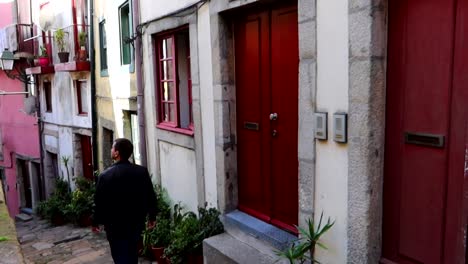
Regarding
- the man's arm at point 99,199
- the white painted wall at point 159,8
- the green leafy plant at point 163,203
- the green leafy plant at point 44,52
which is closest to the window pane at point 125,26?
the white painted wall at point 159,8

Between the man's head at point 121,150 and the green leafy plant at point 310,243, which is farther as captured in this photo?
the man's head at point 121,150

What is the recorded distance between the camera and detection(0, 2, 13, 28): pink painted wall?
15042 mm

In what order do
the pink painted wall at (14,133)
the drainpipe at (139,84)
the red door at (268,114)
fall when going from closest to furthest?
the red door at (268,114), the drainpipe at (139,84), the pink painted wall at (14,133)

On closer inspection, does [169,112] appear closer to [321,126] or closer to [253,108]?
[253,108]

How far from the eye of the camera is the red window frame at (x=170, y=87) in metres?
5.70

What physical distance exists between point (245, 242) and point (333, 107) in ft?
6.36

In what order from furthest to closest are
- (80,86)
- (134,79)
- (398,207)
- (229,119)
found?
(80,86)
(134,79)
(229,119)
(398,207)

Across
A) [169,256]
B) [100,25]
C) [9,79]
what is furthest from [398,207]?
[9,79]

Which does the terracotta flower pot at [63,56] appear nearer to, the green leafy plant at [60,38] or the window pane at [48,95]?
the green leafy plant at [60,38]

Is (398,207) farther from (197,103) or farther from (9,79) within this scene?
(9,79)

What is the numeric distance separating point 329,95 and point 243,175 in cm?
186

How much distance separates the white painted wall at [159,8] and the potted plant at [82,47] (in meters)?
4.06

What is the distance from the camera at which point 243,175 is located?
4.78 m

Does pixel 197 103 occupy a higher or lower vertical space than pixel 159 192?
higher
